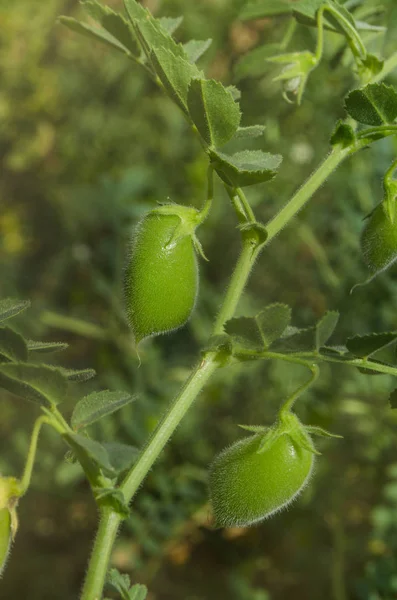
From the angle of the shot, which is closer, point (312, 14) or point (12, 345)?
point (12, 345)

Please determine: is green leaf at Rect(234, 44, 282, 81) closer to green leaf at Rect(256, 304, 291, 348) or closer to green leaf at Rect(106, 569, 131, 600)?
green leaf at Rect(256, 304, 291, 348)

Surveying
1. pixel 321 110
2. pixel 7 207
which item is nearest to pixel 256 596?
pixel 321 110

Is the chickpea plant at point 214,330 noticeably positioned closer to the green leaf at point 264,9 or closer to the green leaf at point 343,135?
the green leaf at point 343,135

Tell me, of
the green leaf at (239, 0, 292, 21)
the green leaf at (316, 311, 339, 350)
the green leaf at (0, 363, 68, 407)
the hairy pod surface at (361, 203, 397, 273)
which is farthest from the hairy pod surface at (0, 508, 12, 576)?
the green leaf at (239, 0, 292, 21)

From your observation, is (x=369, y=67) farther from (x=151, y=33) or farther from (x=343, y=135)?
(x=151, y=33)

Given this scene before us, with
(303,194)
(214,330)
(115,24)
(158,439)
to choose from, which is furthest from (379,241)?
(115,24)

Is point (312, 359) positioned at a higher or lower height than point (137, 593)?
higher

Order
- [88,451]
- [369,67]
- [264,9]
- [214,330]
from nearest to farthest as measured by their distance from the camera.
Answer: [88,451]
[214,330]
[369,67]
[264,9]
